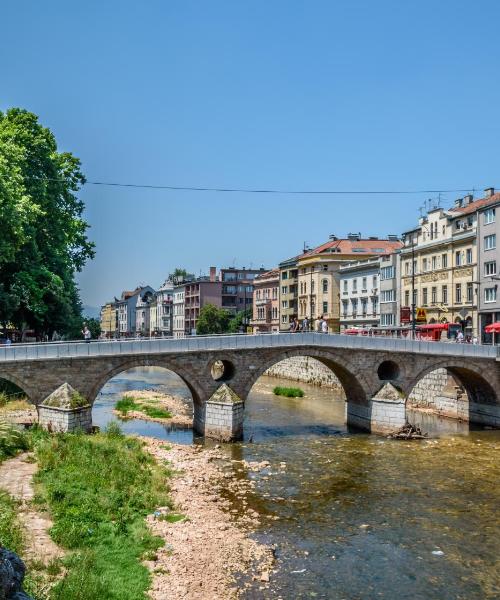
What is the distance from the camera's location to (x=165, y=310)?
433 feet

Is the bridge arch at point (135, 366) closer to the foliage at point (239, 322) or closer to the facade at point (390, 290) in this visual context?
the facade at point (390, 290)

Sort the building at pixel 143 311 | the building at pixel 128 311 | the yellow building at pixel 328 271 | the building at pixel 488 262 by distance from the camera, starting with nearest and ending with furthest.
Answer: the building at pixel 488 262
the yellow building at pixel 328 271
the building at pixel 143 311
the building at pixel 128 311

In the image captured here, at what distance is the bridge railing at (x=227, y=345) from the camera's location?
102 feet

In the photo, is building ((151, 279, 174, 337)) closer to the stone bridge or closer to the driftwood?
the stone bridge

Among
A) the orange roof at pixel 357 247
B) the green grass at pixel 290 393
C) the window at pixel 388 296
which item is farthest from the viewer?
the orange roof at pixel 357 247

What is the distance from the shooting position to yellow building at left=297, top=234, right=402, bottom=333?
77.5 meters

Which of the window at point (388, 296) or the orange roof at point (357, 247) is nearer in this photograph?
the window at point (388, 296)

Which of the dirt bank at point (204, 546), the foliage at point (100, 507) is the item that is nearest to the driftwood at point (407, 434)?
the dirt bank at point (204, 546)

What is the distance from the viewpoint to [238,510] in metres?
21.2

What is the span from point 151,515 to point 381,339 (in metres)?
21.5

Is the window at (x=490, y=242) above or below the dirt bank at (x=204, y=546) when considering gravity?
above

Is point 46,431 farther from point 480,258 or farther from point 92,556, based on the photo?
point 480,258

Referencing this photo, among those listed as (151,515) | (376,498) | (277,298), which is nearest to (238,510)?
(151,515)

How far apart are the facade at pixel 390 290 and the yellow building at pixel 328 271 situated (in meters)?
11.1
